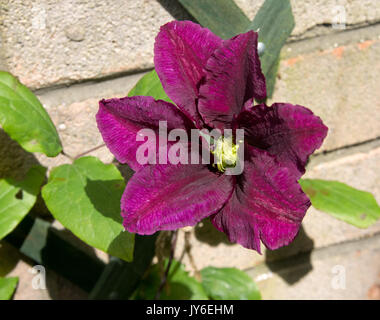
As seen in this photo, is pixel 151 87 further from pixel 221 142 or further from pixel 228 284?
pixel 228 284

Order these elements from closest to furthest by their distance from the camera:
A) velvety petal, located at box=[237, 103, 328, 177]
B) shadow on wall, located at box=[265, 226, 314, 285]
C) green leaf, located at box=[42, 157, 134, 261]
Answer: velvety petal, located at box=[237, 103, 328, 177] < green leaf, located at box=[42, 157, 134, 261] < shadow on wall, located at box=[265, 226, 314, 285]

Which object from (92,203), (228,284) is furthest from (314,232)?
(92,203)

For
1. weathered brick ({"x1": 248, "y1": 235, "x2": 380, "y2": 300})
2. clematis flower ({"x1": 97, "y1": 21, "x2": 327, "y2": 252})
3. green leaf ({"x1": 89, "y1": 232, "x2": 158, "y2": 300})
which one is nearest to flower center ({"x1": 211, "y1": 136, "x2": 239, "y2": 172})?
clematis flower ({"x1": 97, "y1": 21, "x2": 327, "y2": 252})

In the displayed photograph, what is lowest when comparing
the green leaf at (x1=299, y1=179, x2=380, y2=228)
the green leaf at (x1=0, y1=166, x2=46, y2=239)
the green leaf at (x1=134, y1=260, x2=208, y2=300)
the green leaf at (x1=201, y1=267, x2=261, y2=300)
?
the green leaf at (x1=201, y1=267, x2=261, y2=300)

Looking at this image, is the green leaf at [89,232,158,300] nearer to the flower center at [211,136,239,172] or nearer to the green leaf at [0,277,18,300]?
the green leaf at [0,277,18,300]

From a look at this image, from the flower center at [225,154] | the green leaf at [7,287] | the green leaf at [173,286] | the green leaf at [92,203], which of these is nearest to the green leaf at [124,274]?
the green leaf at [173,286]
